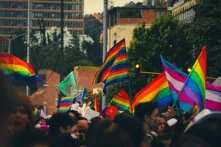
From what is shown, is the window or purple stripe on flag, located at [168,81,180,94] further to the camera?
the window

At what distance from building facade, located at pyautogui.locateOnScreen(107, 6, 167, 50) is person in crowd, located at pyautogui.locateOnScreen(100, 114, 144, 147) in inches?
4182

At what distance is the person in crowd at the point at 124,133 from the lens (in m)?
3.92

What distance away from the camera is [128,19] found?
113250 millimetres

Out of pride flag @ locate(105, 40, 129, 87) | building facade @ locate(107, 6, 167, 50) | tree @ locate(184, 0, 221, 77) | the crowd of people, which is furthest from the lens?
building facade @ locate(107, 6, 167, 50)

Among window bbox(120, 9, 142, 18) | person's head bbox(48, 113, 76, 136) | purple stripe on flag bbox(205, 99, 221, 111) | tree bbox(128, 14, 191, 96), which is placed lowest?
tree bbox(128, 14, 191, 96)

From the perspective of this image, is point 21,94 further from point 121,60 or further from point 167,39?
point 167,39

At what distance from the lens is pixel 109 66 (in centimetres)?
2117

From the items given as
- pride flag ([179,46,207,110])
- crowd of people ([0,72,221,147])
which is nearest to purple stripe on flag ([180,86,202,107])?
pride flag ([179,46,207,110])

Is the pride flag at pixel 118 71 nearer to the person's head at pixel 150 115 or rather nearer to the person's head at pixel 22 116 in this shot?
the person's head at pixel 150 115

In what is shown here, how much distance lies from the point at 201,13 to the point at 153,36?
12.8 m

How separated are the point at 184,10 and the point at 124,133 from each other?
9608 cm

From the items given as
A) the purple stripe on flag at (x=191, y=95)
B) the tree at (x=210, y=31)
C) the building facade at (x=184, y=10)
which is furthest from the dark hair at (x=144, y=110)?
the building facade at (x=184, y=10)

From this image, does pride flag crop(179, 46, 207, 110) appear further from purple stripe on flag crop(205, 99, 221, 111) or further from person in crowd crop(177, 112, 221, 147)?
person in crowd crop(177, 112, 221, 147)

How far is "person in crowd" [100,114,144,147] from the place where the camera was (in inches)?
154
